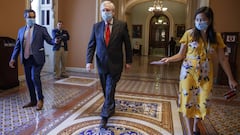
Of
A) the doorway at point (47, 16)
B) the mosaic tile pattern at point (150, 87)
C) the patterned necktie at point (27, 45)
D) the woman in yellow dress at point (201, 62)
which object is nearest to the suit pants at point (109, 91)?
the woman in yellow dress at point (201, 62)

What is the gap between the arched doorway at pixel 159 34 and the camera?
17.1 meters

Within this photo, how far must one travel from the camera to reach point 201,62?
7.26ft

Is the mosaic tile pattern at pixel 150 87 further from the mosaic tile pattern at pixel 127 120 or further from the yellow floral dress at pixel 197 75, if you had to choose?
the yellow floral dress at pixel 197 75

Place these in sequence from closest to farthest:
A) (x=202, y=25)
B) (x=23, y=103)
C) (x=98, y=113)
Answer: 1. (x=202, y=25)
2. (x=98, y=113)
3. (x=23, y=103)

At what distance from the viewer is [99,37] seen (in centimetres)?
282

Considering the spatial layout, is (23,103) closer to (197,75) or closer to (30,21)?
(30,21)

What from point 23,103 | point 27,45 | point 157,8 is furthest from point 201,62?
point 157,8

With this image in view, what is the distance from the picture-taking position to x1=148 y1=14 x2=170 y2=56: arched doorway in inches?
673

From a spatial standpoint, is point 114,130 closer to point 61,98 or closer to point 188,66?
Result: point 188,66

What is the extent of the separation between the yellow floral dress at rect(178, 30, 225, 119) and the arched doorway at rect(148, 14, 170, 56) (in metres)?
15.0

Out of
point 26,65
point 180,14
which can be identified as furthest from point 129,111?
point 180,14

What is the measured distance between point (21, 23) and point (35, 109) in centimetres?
278

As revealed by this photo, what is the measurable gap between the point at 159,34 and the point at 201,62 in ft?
51.2

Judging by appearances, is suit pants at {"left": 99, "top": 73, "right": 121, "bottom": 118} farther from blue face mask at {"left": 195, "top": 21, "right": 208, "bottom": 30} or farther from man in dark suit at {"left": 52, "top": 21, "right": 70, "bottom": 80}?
man in dark suit at {"left": 52, "top": 21, "right": 70, "bottom": 80}
